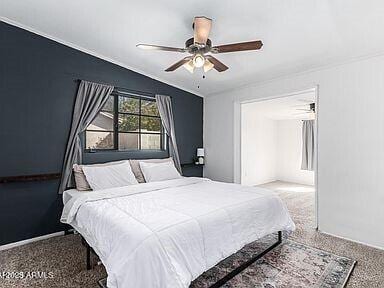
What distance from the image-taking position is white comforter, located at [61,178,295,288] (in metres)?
1.58

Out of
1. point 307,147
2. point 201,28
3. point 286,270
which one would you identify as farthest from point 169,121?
point 307,147

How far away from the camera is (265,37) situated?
285 centimetres

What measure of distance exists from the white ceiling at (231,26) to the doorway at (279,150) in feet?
10.3

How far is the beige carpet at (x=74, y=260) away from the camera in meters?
2.17

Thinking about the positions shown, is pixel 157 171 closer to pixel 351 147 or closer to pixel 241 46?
pixel 241 46

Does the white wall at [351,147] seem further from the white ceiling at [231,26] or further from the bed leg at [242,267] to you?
the bed leg at [242,267]

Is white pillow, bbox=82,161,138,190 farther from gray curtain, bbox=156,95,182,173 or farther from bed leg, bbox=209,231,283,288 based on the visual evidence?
bed leg, bbox=209,231,283,288

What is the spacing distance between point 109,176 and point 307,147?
6.12m

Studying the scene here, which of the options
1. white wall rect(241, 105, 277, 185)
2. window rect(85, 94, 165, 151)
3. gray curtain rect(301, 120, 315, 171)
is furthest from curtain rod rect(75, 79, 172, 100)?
gray curtain rect(301, 120, 315, 171)

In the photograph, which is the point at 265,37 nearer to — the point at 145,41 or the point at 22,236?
the point at 145,41

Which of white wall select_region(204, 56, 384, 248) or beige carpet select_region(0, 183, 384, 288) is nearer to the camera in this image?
Result: beige carpet select_region(0, 183, 384, 288)

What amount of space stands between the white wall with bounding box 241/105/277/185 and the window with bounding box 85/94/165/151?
2742 millimetres

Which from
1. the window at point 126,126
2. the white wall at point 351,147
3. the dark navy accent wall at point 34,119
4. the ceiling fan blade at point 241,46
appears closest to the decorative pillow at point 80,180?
the dark navy accent wall at point 34,119

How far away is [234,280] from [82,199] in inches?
69.6
